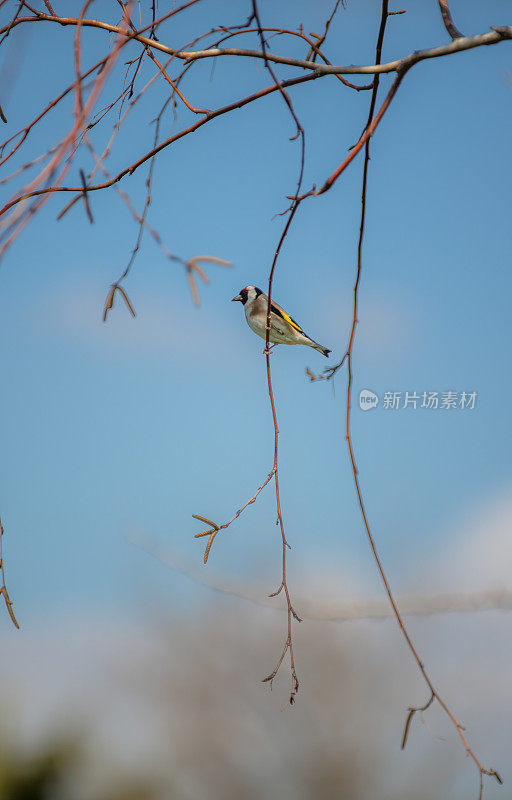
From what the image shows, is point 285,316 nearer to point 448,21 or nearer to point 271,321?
point 271,321

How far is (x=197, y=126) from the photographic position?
0.43 metres

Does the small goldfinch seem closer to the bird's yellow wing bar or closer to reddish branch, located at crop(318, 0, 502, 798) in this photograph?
the bird's yellow wing bar

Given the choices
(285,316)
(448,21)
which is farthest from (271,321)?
(448,21)

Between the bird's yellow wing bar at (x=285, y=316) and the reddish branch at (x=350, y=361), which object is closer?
the reddish branch at (x=350, y=361)

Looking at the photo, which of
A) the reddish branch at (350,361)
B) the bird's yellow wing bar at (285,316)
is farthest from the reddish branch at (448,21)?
the bird's yellow wing bar at (285,316)

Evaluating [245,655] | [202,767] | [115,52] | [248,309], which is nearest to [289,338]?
[248,309]

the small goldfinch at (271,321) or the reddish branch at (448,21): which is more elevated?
the reddish branch at (448,21)

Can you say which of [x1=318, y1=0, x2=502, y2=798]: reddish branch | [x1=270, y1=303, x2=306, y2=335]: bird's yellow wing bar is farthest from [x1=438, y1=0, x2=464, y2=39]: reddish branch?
[x1=270, y1=303, x2=306, y2=335]: bird's yellow wing bar

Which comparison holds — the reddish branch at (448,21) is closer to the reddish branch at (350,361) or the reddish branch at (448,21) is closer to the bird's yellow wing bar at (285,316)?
the reddish branch at (350,361)

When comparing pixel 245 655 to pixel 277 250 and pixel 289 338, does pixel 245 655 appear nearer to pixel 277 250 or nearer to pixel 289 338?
pixel 289 338

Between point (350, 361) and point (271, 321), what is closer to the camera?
point (350, 361)

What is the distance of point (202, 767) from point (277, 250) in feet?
13.3

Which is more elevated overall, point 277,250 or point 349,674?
point 277,250

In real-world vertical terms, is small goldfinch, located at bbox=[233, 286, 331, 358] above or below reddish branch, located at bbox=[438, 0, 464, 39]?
below
